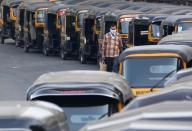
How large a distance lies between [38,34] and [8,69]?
7850 millimetres

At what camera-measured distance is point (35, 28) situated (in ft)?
141

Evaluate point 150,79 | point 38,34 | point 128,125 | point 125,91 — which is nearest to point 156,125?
point 128,125

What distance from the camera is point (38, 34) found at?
42.9m

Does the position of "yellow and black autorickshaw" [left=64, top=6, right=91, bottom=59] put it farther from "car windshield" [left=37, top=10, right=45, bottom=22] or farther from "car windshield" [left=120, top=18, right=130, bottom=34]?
"car windshield" [left=120, top=18, right=130, bottom=34]

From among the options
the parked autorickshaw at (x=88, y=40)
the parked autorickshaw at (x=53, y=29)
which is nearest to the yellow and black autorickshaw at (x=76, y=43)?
the parked autorickshaw at (x=88, y=40)

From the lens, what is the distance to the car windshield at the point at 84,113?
9.45 meters

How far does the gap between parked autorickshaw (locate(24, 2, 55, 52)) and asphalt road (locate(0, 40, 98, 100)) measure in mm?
452

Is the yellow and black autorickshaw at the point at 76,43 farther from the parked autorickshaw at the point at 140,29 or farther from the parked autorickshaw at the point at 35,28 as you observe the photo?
the parked autorickshaw at the point at 140,29

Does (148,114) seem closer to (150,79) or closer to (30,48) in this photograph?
(150,79)

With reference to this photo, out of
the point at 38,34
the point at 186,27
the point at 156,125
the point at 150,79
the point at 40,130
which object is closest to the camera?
the point at 156,125

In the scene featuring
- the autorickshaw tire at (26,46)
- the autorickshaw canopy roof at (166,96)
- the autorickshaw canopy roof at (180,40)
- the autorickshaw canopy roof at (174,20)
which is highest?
the autorickshaw canopy roof at (166,96)

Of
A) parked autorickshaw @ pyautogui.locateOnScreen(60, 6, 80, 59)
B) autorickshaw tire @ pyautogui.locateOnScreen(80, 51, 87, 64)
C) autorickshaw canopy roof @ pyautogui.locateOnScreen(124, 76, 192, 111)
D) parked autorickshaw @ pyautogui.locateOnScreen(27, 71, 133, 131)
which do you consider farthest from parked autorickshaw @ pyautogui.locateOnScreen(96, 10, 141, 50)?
autorickshaw canopy roof @ pyautogui.locateOnScreen(124, 76, 192, 111)

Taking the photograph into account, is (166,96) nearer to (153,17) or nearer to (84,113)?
(84,113)

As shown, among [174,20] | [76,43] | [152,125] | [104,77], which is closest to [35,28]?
[76,43]
